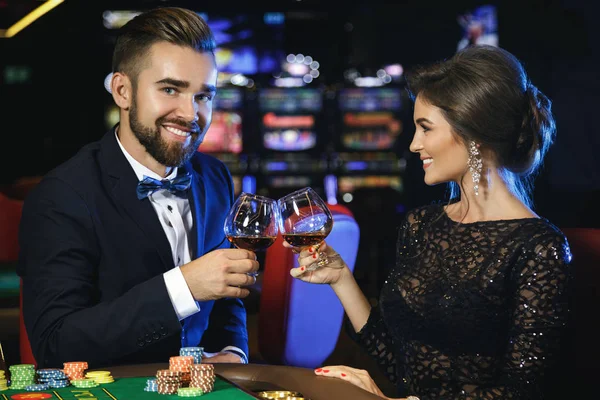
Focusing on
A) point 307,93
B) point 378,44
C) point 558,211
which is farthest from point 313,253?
point 378,44

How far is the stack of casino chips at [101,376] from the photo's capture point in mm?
1546

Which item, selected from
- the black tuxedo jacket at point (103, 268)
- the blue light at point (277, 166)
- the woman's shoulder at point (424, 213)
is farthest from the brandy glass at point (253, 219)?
the blue light at point (277, 166)

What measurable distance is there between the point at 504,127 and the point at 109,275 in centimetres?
116

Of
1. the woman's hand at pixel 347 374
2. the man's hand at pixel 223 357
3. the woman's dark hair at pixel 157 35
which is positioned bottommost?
the man's hand at pixel 223 357

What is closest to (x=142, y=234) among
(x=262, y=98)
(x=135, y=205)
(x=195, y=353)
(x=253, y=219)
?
(x=135, y=205)

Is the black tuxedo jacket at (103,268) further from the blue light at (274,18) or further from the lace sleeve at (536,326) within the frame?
the blue light at (274,18)

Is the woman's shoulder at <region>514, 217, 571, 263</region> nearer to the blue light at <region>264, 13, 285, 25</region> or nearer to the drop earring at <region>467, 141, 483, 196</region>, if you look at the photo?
the drop earring at <region>467, 141, 483, 196</region>

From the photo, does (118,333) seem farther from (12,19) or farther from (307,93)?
(307,93)

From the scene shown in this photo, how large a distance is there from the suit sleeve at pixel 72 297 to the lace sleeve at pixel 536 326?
32.1 inches

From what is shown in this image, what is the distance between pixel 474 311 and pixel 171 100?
3.41 feet

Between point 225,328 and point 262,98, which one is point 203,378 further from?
point 262,98

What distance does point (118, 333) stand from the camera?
1.98 m

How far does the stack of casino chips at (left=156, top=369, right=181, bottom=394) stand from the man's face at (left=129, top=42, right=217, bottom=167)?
40.1 inches

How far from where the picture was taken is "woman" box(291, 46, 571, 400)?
6.33 feet
